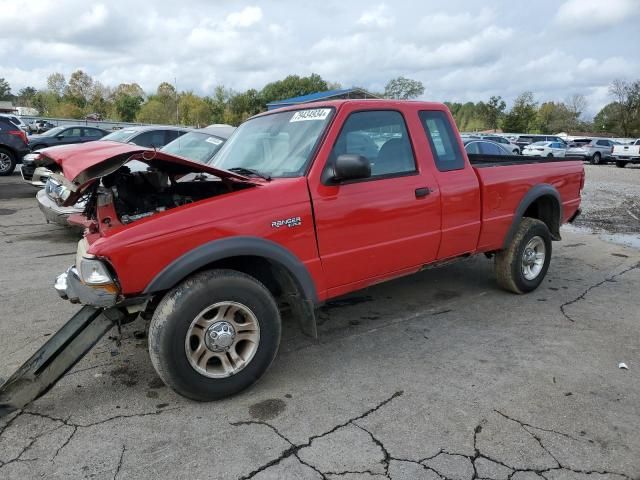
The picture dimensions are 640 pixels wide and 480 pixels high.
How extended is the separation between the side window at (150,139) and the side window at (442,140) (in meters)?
8.28

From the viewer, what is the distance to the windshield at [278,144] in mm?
3688

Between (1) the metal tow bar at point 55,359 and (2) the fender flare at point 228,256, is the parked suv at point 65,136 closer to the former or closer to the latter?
(1) the metal tow bar at point 55,359

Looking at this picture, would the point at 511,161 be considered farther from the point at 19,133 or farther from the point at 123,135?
the point at 19,133

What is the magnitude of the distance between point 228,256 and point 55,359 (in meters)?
1.18

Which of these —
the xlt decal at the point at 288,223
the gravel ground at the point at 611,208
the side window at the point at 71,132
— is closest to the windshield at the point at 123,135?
the side window at the point at 71,132

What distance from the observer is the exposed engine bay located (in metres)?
3.48

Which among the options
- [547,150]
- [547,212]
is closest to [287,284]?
[547,212]

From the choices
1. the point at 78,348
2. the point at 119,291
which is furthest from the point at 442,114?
the point at 78,348

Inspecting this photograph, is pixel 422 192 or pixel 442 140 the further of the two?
pixel 442 140

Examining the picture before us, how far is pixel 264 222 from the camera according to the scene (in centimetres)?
325

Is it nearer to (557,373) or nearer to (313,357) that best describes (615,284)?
(557,373)

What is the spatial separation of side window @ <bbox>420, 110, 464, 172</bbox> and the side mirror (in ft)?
3.68

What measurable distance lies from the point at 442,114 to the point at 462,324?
75.2 inches

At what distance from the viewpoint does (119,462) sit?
2639 mm
